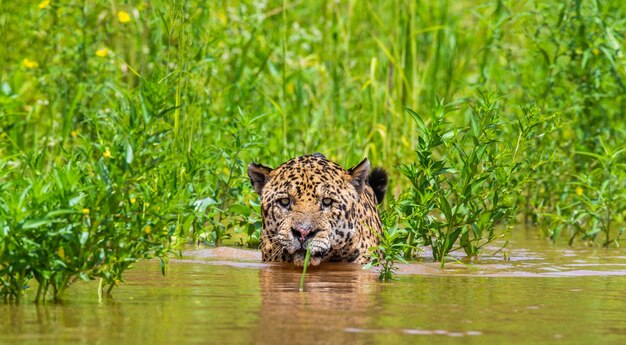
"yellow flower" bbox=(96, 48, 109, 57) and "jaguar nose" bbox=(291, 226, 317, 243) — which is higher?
"yellow flower" bbox=(96, 48, 109, 57)

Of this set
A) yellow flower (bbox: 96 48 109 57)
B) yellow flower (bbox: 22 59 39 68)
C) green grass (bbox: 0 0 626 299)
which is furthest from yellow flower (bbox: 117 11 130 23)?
yellow flower (bbox: 22 59 39 68)

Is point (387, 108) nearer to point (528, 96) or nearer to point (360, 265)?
point (528, 96)

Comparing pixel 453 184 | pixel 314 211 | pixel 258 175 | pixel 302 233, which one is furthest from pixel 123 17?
pixel 453 184

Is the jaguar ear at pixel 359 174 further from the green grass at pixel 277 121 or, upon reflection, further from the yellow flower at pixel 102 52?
the yellow flower at pixel 102 52

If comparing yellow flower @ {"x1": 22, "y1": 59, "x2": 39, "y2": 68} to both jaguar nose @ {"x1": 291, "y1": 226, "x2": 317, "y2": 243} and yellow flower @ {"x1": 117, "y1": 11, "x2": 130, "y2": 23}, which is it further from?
jaguar nose @ {"x1": 291, "y1": 226, "x2": 317, "y2": 243}

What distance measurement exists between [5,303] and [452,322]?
211 cm

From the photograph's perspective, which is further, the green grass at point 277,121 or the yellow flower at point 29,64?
the yellow flower at point 29,64

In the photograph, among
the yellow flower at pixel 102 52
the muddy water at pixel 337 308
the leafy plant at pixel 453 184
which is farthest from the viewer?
the yellow flower at pixel 102 52

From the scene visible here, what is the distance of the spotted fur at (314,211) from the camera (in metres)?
8.97

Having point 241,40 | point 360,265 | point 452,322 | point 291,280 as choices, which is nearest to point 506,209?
point 360,265

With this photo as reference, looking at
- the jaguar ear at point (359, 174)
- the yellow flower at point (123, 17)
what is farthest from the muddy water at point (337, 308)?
the yellow flower at point (123, 17)

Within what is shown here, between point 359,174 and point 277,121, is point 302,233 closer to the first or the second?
point 359,174

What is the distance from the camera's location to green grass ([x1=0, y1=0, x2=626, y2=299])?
6781mm

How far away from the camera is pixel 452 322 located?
638 cm
